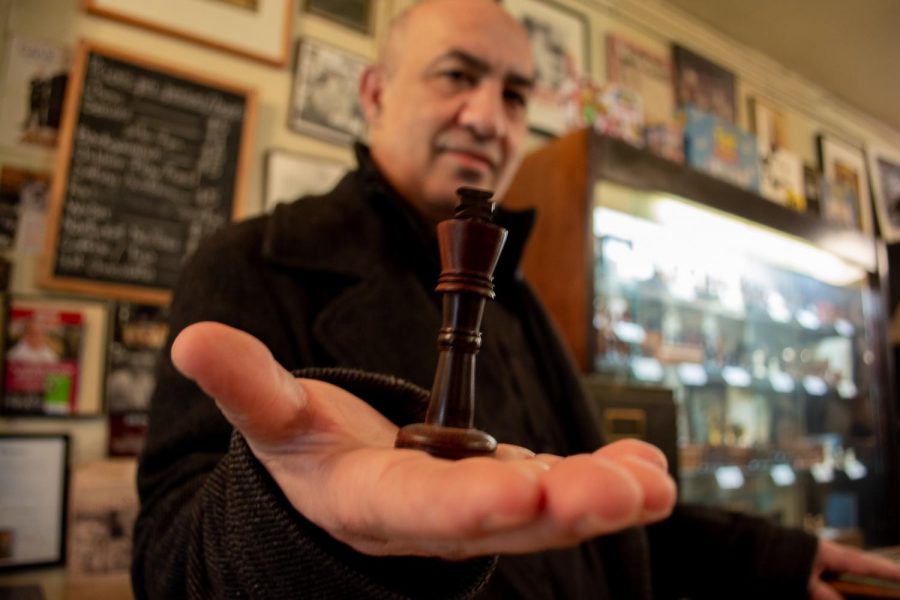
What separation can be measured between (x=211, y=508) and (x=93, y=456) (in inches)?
42.8

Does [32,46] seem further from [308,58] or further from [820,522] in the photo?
[820,522]

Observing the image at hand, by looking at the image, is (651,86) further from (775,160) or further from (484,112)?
(484,112)

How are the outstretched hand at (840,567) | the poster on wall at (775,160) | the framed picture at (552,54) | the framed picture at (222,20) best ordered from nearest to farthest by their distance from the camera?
the outstretched hand at (840,567) < the framed picture at (222,20) < the framed picture at (552,54) < the poster on wall at (775,160)

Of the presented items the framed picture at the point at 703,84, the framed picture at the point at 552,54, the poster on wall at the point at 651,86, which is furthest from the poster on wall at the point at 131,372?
the framed picture at the point at 703,84

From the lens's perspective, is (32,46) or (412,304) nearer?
(412,304)

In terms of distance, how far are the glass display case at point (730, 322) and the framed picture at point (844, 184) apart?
0.70 m

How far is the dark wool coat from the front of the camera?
0.40m

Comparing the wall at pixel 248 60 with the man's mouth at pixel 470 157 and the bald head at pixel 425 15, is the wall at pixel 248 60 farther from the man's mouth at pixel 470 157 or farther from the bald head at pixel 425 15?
the man's mouth at pixel 470 157

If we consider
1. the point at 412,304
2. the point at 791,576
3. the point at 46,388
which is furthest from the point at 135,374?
the point at 791,576

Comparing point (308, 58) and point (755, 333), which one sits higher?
point (308, 58)

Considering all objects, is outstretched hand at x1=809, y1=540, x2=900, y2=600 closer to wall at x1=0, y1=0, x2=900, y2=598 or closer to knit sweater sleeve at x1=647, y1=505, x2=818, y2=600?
knit sweater sleeve at x1=647, y1=505, x2=818, y2=600

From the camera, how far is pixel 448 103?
104 cm

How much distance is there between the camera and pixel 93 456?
133 cm

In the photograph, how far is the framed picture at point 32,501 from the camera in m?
1.21
